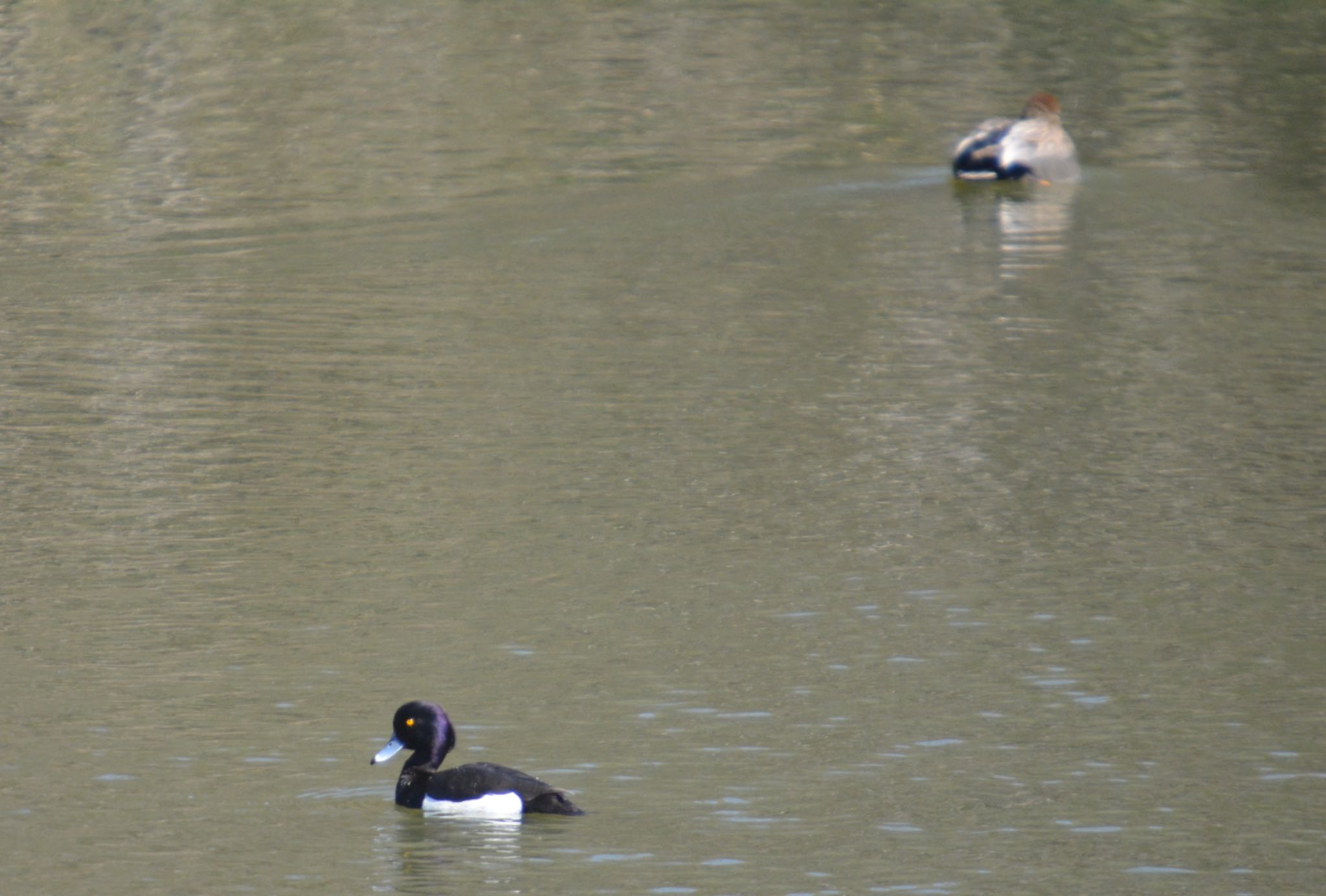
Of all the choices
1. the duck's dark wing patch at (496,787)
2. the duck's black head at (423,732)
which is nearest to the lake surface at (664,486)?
the duck's dark wing patch at (496,787)

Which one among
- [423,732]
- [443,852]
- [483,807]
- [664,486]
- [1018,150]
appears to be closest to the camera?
[443,852]

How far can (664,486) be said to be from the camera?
1484 centimetres

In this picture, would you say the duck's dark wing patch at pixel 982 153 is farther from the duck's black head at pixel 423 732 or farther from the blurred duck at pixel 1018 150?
the duck's black head at pixel 423 732

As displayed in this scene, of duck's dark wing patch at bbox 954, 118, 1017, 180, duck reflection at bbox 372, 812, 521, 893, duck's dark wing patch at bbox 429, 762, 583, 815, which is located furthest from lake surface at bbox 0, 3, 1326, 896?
duck's dark wing patch at bbox 954, 118, 1017, 180

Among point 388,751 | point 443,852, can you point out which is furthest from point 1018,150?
point 443,852

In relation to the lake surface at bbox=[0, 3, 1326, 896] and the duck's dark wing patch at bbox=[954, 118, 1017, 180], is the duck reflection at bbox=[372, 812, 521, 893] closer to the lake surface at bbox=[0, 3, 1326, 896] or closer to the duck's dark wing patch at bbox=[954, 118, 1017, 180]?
the lake surface at bbox=[0, 3, 1326, 896]

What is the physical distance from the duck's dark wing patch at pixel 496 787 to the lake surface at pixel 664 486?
15 cm

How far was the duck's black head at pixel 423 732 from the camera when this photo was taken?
32.4 ft

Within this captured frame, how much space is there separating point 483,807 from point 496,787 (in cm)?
15

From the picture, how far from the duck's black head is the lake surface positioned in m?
0.29

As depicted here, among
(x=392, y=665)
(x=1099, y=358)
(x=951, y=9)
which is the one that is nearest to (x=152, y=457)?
(x=392, y=665)

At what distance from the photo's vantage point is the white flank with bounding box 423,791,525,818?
31.2 ft

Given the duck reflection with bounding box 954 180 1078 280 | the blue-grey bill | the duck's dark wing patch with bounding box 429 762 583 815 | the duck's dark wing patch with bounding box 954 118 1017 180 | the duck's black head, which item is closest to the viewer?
the duck's dark wing patch with bounding box 429 762 583 815

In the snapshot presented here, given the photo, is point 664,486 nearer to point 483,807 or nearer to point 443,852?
point 483,807
